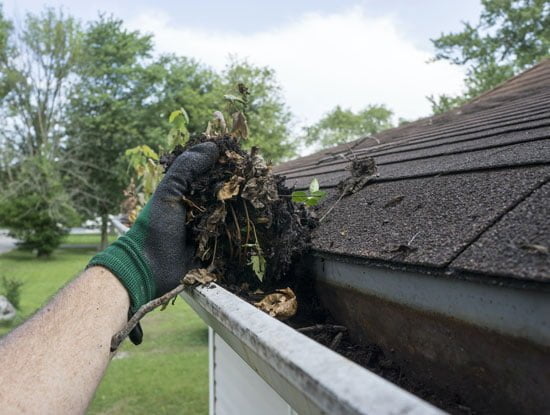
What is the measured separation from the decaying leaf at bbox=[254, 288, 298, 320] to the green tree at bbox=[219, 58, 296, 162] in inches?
945

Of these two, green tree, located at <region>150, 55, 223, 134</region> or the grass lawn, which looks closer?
the grass lawn

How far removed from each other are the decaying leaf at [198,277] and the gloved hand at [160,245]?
48 mm

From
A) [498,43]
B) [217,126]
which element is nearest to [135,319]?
[217,126]

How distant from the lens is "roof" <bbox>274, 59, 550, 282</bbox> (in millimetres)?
790

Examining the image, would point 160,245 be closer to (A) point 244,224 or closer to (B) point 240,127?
(A) point 244,224

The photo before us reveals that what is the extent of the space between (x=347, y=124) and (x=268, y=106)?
17.9 meters

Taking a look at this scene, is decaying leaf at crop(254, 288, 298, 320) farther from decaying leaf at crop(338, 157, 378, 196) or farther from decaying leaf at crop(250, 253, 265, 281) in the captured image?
decaying leaf at crop(338, 157, 378, 196)

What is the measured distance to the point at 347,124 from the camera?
140 feet

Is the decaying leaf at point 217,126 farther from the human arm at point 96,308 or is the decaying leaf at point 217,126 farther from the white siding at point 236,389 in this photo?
the white siding at point 236,389

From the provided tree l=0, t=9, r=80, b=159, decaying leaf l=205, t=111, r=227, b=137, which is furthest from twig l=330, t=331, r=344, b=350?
tree l=0, t=9, r=80, b=159

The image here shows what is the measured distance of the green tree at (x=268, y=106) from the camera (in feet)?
84.5

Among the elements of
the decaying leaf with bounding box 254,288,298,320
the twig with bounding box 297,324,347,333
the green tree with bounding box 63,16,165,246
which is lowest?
the twig with bounding box 297,324,347,333

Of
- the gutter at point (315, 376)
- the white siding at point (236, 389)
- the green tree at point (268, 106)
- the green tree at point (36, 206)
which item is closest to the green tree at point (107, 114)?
the green tree at point (36, 206)

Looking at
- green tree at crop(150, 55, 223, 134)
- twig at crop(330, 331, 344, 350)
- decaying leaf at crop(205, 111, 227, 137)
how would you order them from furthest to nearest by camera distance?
1. green tree at crop(150, 55, 223, 134)
2. decaying leaf at crop(205, 111, 227, 137)
3. twig at crop(330, 331, 344, 350)
